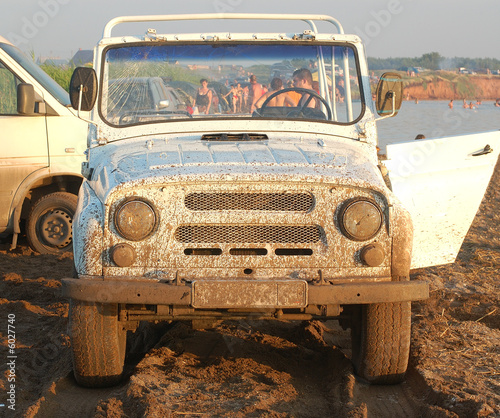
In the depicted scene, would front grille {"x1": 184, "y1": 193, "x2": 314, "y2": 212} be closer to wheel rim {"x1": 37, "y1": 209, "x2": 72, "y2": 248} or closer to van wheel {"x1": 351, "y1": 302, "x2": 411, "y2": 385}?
van wheel {"x1": 351, "y1": 302, "x2": 411, "y2": 385}

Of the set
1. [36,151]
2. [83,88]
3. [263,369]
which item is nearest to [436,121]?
[36,151]

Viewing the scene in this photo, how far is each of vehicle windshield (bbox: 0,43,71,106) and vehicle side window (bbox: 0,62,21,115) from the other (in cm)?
17

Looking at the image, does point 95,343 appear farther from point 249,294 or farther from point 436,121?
point 436,121

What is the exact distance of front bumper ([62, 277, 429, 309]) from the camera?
3.44 meters

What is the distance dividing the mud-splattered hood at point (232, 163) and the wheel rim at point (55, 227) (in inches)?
133

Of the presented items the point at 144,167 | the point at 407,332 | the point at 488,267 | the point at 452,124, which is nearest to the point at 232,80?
the point at 144,167

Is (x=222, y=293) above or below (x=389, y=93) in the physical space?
below

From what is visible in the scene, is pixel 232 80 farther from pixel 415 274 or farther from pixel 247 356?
pixel 415 274

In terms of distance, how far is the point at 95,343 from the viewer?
371 centimetres

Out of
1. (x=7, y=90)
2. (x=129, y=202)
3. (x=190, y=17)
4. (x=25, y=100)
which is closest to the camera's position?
(x=129, y=202)

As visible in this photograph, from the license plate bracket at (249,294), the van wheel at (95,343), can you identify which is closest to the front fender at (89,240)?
the van wheel at (95,343)

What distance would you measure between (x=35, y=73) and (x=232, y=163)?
4.55m

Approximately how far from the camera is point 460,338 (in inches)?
186

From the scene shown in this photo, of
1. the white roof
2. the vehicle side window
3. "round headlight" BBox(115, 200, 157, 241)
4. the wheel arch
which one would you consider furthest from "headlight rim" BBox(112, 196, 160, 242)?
the white roof
